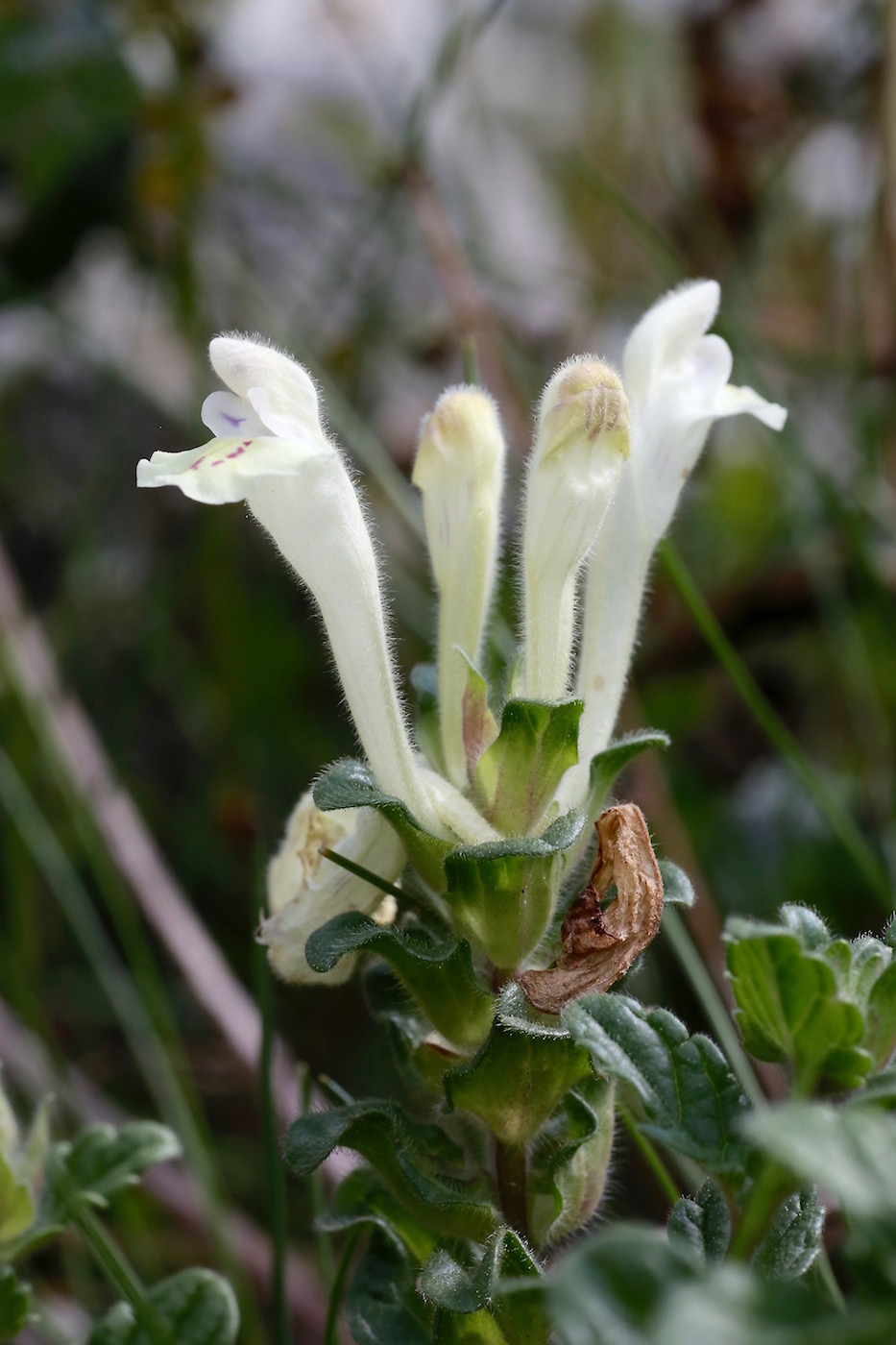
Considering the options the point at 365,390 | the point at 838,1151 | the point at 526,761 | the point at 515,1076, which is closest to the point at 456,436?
the point at 526,761

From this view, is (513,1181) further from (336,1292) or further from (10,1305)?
(10,1305)

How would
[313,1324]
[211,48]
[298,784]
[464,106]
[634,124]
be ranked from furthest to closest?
[634,124]
[464,106]
[211,48]
[298,784]
[313,1324]

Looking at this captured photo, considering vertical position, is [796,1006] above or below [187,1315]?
above

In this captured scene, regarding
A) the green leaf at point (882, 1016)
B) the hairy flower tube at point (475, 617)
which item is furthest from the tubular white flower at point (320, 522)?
the green leaf at point (882, 1016)

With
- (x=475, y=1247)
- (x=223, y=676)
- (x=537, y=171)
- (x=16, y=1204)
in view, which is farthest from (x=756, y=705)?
(x=537, y=171)

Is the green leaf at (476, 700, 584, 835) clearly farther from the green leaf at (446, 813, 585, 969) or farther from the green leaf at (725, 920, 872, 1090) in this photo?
the green leaf at (725, 920, 872, 1090)

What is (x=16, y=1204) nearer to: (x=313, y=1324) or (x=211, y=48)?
(x=313, y=1324)

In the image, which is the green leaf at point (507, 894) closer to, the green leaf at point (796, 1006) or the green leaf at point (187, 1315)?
the green leaf at point (796, 1006)
